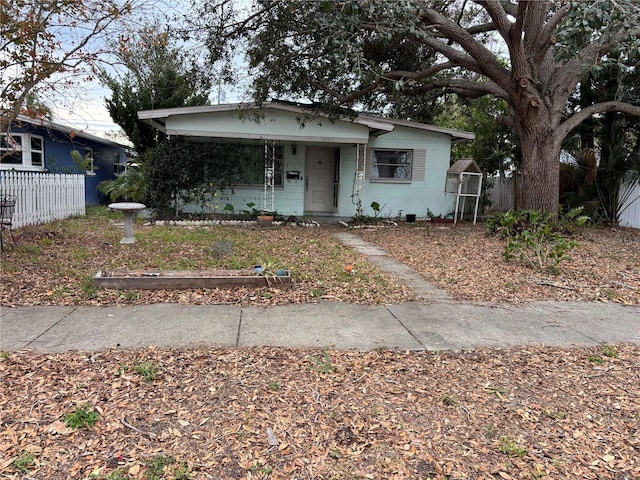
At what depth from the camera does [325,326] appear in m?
4.46

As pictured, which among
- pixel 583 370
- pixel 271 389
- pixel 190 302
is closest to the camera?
pixel 271 389

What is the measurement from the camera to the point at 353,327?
4.46 meters

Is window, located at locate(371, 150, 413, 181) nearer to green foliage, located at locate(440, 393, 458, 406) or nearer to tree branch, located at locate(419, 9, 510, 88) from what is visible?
tree branch, located at locate(419, 9, 510, 88)

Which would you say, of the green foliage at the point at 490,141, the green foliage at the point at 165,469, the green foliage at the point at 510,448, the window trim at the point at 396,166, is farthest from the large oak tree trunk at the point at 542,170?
the green foliage at the point at 165,469

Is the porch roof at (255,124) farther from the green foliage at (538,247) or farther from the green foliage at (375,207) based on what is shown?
the green foliage at (538,247)

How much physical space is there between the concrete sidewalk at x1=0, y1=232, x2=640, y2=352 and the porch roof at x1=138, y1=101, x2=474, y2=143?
7762 mm

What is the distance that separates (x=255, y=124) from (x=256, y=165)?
185 cm

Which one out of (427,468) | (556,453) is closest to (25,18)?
(427,468)

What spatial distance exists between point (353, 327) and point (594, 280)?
4483mm

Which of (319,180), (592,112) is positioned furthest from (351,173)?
(592,112)

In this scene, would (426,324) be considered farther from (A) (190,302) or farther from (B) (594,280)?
(B) (594,280)

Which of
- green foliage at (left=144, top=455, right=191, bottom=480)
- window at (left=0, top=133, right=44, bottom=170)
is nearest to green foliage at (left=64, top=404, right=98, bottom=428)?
green foliage at (left=144, top=455, right=191, bottom=480)

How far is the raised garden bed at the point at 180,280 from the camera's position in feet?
18.1

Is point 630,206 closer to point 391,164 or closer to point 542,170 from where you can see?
point 542,170
